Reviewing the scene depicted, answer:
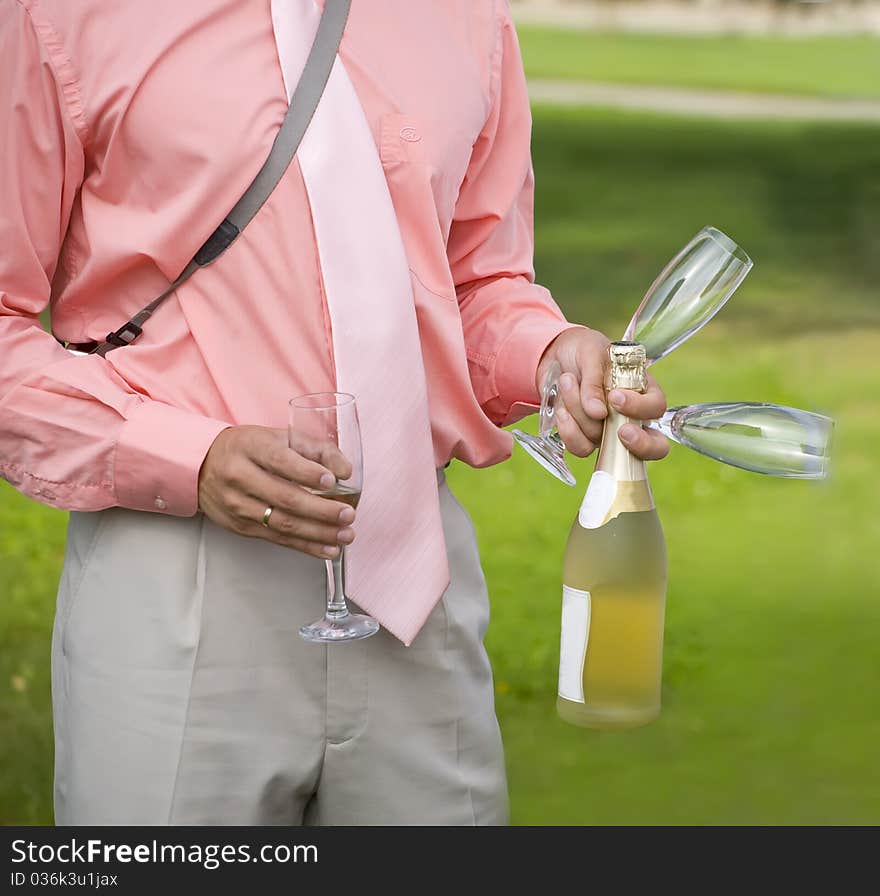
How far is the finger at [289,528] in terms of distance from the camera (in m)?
2.04

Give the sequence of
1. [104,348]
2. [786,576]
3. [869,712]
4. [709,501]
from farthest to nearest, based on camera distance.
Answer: [709,501], [786,576], [869,712], [104,348]

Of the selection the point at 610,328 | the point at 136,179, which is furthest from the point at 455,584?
the point at 610,328

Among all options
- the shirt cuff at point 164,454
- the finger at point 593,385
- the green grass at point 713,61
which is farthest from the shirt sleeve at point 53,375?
the green grass at point 713,61

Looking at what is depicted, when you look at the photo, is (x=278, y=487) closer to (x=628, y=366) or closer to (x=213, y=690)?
(x=213, y=690)

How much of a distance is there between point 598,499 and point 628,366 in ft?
0.75

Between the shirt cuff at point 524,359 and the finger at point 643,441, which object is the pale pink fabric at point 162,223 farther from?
the finger at point 643,441

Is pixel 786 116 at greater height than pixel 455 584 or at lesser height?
lesser

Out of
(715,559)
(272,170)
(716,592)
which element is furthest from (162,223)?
(715,559)

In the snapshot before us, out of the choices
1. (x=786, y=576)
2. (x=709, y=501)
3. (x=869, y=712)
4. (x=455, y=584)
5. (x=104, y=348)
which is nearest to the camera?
(x=104, y=348)

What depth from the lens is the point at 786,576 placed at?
7.64 metres

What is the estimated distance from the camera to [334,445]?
2025mm

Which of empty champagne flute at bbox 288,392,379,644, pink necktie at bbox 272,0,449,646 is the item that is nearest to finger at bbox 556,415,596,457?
pink necktie at bbox 272,0,449,646

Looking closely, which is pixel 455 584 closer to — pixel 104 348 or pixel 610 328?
pixel 104 348
